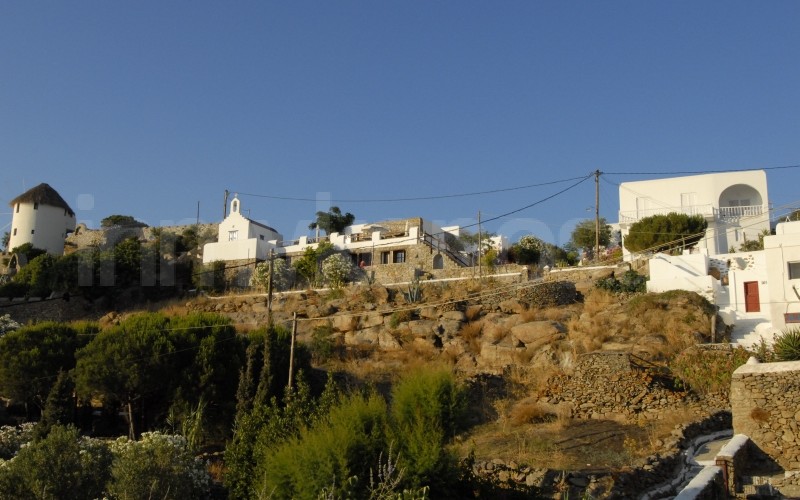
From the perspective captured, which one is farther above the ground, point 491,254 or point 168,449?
point 491,254

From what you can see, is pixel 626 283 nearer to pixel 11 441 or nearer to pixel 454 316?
pixel 454 316

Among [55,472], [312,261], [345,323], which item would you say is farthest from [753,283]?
[55,472]

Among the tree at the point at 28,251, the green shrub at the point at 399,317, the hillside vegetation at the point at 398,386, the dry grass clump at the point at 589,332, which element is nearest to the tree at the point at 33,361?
the hillside vegetation at the point at 398,386

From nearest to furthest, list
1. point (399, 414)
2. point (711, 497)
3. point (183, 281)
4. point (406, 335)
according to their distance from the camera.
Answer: point (711, 497) < point (399, 414) < point (406, 335) < point (183, 281)

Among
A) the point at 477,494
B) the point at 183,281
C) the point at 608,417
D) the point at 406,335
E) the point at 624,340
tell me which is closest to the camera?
the point at 477,494

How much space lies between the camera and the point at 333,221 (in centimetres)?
5391

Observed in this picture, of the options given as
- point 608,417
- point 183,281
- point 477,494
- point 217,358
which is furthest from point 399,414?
point 183,281

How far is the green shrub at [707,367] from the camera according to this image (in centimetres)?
2222

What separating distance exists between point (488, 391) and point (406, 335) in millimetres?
7389

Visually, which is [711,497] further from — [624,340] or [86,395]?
[86,395]

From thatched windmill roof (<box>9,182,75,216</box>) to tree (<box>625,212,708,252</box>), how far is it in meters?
45.4

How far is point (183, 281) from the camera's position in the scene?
4847cm

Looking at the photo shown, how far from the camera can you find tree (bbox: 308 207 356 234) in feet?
177

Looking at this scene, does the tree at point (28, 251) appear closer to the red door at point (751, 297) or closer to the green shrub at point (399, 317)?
the green shrub at point (399, 317)
